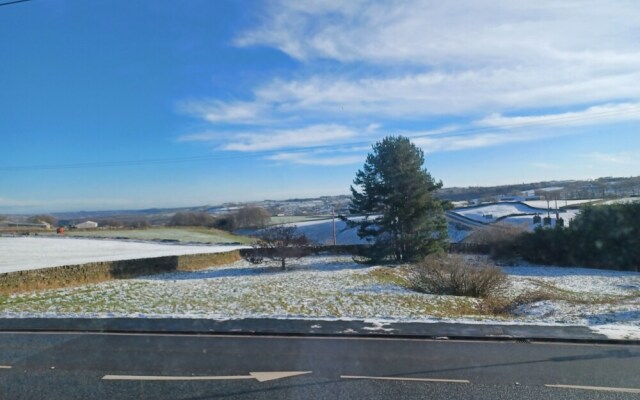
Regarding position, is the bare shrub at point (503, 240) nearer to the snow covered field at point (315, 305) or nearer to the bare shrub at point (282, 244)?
the bare shrub at point (282, 244)

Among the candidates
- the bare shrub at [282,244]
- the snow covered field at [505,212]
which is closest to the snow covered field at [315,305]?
the bare shrub at [282,244]

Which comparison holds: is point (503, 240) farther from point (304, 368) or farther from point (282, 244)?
point (304, 368)

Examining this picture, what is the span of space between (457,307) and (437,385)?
9.20m

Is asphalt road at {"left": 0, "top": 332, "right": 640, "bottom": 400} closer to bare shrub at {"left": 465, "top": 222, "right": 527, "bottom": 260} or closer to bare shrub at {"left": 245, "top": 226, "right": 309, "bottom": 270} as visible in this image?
bare shrub at {"left": 245, "top": 226, "right": 309, "bottom": 270}

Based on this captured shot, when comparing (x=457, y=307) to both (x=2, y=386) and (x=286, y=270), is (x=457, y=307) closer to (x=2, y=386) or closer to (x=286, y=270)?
(x=2, y=386)

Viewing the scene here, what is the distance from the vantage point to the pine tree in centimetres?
3531

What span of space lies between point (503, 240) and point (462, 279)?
997 inches

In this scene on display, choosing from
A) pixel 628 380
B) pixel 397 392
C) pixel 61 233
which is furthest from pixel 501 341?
pixel 61 233

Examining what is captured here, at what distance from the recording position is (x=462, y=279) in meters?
19.8

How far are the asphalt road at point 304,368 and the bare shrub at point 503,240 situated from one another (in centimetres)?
3486

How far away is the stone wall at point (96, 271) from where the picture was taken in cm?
2150

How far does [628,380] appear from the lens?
273 inches

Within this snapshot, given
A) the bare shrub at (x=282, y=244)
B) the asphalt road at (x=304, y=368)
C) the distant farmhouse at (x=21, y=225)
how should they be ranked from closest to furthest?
the asphalt road at (x=304, y=368)
the bare shrub at (x=282, y=244)
the distant farmhouse at (x=21, y=225)

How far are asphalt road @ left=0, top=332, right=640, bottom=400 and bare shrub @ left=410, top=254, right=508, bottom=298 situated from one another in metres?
10.2
